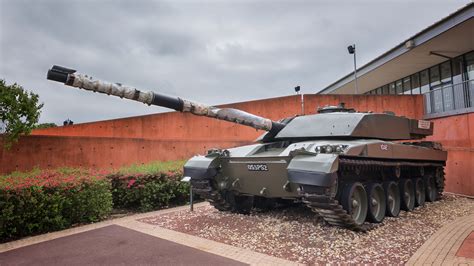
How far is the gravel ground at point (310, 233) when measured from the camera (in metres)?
5.31


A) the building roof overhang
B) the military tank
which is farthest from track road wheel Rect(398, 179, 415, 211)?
the building roof overhang

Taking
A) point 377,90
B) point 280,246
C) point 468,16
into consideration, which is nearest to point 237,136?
point 468,16

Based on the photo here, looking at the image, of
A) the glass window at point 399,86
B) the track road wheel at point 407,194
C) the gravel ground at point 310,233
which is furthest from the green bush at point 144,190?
the glass window at point 399,86

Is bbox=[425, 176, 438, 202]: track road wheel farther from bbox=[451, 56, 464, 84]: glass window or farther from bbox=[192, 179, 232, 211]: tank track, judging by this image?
bbox=[451, 56, 464, 84]: glass window

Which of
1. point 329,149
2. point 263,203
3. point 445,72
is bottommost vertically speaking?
point 263,203

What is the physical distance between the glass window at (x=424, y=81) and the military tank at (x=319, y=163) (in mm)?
9462

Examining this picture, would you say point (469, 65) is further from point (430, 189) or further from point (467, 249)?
point (467, 249)

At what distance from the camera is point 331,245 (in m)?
5.73

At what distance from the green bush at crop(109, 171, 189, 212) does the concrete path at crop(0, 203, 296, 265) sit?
1951mm

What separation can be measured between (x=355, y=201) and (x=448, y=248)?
1772 millimetres

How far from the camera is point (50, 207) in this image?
23.6 feet

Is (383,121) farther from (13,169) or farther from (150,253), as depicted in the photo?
(13,169)

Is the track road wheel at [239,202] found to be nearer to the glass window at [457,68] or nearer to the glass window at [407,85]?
the glass window at [457,68]

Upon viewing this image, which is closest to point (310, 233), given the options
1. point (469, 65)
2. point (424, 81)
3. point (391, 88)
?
point (469, 65)
